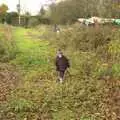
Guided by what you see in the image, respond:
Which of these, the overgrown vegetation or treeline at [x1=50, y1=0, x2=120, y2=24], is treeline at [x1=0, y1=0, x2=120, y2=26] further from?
the overgrown vegetation

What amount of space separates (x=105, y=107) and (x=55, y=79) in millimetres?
5310

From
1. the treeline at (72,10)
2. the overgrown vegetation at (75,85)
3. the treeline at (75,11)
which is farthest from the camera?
the treeline at (72,10)

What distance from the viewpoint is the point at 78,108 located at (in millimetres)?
14531

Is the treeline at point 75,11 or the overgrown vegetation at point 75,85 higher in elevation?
the treeline at point 75,11

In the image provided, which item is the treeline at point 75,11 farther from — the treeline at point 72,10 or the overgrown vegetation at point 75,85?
the overgrown vegetation at point 75,85

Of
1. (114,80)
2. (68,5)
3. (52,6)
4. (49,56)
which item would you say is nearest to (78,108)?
(114,80)

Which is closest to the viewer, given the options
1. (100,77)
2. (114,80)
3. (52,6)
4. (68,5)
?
(114,80)

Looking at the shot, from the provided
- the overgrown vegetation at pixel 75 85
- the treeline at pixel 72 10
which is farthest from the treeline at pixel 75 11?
the overgrown vegetation at pixel 75 85

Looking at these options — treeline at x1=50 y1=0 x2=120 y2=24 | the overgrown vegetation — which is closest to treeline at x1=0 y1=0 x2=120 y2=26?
treeline at x1=50 y1=0 x2=120 y2=24

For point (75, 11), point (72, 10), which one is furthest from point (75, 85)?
point (72, 10)

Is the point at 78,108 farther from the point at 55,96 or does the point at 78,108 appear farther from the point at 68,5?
the point at 68,5

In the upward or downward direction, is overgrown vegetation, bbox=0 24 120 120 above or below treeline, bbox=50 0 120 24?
below

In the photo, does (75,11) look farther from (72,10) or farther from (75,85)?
(75,85)

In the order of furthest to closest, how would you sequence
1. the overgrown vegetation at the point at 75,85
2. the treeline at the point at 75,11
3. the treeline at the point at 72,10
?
the treeline at the point at 72,10, the treeline at the point at 75,11, the overgrown vegetation at the point at 75,85
